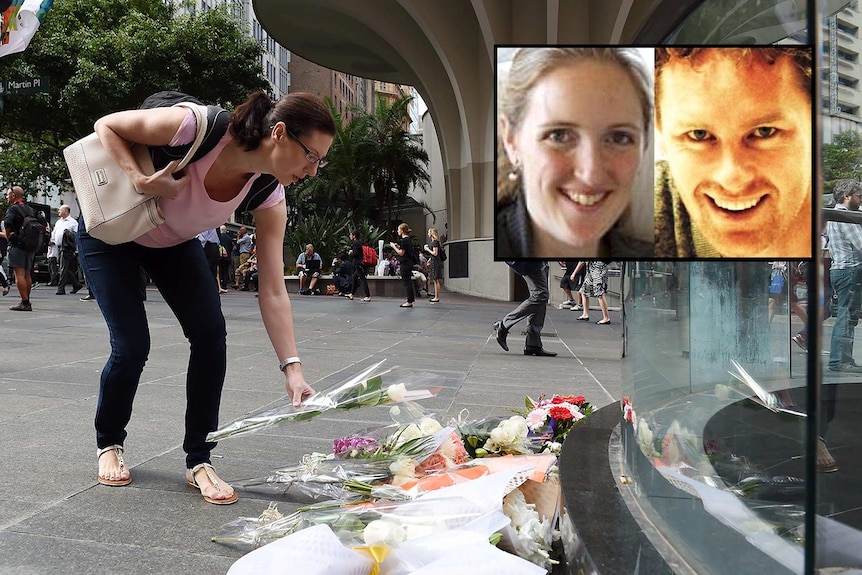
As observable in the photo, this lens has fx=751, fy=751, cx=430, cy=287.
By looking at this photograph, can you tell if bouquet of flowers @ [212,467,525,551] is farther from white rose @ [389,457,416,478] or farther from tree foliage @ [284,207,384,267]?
tree foliage @ [284,207,384,267]

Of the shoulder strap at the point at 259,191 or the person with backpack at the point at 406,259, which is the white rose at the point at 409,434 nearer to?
the shoulder strap at the point at 259,191

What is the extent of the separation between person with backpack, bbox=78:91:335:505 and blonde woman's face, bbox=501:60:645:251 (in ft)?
5.10

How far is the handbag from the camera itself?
2494 millimetres

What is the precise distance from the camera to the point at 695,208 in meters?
0.96

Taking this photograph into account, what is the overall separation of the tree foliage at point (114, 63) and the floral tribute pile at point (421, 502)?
20.9 metres

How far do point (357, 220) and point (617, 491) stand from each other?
117 ft

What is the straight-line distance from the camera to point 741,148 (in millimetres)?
938

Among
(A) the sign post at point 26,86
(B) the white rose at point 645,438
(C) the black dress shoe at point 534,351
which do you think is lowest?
(C) the black dress shoe at point 534,351

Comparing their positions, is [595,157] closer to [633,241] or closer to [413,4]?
[633,241]

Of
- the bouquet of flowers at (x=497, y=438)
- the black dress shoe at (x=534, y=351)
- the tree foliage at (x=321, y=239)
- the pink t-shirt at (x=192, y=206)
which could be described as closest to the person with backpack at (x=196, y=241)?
the pink t-shirt at (x=192, y=206)

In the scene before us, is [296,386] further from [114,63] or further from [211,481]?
[114,63]

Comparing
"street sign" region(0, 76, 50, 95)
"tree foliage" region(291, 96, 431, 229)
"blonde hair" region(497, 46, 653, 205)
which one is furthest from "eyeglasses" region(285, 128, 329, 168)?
"tree foliage" region(291, 96, 431, 229)

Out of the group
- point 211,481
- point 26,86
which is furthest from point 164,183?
point 26,86

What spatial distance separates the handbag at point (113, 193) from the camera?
249cm
